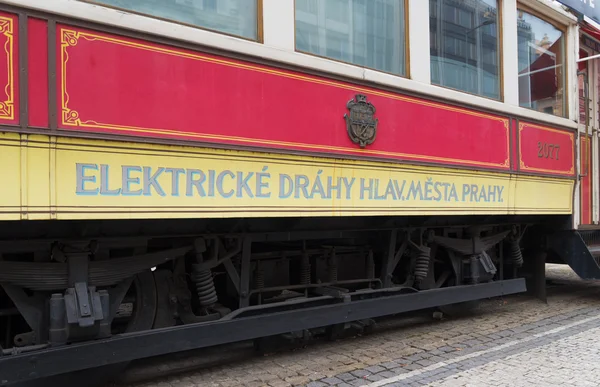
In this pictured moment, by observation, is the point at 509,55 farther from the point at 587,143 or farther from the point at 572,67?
the point at 587,143

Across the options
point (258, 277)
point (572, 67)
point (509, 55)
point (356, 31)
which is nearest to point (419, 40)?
point (356, 31)

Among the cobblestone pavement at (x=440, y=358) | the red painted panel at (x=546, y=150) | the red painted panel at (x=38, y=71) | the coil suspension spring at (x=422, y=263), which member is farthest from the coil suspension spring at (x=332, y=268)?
the red painted panel at (x=38, y=71)

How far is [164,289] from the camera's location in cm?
342

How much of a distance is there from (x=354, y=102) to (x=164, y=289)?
1903 mm

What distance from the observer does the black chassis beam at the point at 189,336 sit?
8.47 ft

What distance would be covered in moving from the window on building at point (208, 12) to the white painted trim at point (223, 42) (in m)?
0.12

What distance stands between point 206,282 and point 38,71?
5.69ft

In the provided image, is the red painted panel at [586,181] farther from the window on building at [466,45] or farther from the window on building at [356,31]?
the window on building at [356,31]

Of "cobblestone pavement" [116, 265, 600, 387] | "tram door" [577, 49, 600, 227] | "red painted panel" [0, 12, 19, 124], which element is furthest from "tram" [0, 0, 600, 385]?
"tram door" [577, 49, 600, 227]

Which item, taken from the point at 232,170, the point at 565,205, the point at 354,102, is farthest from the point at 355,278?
the point at 565,205

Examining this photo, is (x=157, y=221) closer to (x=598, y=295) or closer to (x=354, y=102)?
(x=354, y=102)

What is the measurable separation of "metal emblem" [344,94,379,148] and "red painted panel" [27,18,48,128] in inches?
76.4

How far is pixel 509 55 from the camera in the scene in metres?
5.04

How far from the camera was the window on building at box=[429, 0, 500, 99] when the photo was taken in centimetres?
436
